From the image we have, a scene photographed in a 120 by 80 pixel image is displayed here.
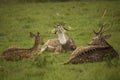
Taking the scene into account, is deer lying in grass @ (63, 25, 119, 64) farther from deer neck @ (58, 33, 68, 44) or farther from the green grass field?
deer neck @ (58, 33, 68, 44)

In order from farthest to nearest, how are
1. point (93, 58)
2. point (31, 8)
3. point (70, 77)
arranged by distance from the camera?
point (31, 8)
point (93, 58)
point (70, 77)

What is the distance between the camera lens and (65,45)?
312 inches

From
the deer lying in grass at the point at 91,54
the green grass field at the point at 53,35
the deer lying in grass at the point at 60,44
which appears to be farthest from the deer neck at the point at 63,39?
the deer lying in grass at the point at 91,54

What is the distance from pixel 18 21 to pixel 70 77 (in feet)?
20.3

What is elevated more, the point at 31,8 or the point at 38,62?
the point at 31,8

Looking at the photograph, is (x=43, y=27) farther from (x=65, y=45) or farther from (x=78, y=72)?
(x=78, y=72)

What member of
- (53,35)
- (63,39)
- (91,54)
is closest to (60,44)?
(63,39)

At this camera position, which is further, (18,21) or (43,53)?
(18,21)

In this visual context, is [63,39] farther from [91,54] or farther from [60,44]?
[91,54]

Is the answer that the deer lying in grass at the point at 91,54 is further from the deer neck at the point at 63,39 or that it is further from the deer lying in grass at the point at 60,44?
the deer neck at the point at 63,39

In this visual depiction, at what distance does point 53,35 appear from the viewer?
32.3 feet

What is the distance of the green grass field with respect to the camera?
229 inches

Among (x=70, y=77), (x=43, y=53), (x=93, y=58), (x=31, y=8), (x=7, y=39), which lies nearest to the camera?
(x=70, y=77)

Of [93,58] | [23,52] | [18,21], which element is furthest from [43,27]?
[93,58]
